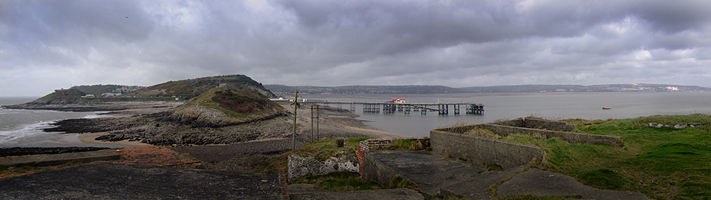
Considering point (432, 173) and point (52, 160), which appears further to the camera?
point (52, 160)

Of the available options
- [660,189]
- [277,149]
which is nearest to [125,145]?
[277,149]

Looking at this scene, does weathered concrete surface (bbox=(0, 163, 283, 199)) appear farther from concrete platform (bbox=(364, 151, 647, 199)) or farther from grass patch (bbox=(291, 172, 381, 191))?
grass patch (bbox=(291, 172, 381, 191))

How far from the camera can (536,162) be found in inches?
277

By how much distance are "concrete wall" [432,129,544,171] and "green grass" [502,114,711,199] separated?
453 millimetres

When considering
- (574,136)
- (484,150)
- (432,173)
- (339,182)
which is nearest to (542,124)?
(574,136)

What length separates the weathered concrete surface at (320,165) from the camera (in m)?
13.2

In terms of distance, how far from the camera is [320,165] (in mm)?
13289

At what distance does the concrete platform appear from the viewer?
559 centimetres

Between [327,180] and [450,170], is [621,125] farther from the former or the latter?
[327,180]

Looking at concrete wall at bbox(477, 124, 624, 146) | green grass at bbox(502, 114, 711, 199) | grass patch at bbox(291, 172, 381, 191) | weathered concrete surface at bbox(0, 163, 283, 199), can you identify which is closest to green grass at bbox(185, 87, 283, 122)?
grass patch at bbox(291, 172, 381, 191)

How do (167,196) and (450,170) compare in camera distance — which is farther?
(450,170)

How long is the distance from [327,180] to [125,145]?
78.9 ft

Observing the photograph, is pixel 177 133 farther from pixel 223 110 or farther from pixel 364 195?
pixel 364 195

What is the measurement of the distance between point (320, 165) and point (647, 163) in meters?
9.75
